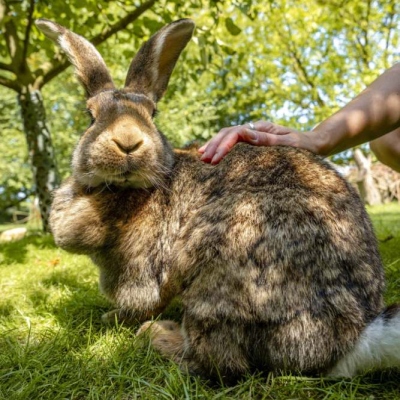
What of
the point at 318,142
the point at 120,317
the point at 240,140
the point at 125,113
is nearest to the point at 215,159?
the point at 240,140

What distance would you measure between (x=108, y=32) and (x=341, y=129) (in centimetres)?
513

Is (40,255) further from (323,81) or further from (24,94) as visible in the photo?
(323,81)

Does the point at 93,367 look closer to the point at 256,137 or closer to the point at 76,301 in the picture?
the point at 76,301

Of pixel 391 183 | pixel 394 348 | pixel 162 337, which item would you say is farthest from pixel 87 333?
pixel 391 183

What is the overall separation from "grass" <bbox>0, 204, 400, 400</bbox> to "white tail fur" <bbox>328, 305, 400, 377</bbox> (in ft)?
0.18

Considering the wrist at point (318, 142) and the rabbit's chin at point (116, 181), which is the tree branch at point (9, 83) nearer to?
the rabbit's chin at point (116, 181)

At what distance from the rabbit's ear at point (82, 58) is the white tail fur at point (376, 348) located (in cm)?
237

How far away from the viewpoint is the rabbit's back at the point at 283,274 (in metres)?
2.01

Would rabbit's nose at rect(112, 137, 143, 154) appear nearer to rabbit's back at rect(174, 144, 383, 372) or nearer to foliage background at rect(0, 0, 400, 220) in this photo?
rabbit's back at rect(174, 144, 383, 372)

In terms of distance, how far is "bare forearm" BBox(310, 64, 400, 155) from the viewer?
3.02m

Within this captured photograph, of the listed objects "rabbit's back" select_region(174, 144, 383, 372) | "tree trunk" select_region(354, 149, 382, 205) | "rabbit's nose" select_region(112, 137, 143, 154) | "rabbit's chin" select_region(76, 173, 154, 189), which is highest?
"rabbit's nose" select_region(112, 137, 143, 154)

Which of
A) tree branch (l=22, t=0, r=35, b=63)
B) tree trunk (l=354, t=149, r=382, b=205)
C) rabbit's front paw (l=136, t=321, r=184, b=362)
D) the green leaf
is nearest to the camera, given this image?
rabbit's front paw (l=136, t=321, r=184, b=362)

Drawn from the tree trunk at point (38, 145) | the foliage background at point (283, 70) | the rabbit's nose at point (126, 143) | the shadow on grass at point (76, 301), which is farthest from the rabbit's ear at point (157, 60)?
the foliage background at point (283, 70)

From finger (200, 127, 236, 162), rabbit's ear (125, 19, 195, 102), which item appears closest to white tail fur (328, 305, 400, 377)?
finger (200, 127, 236, 162)
